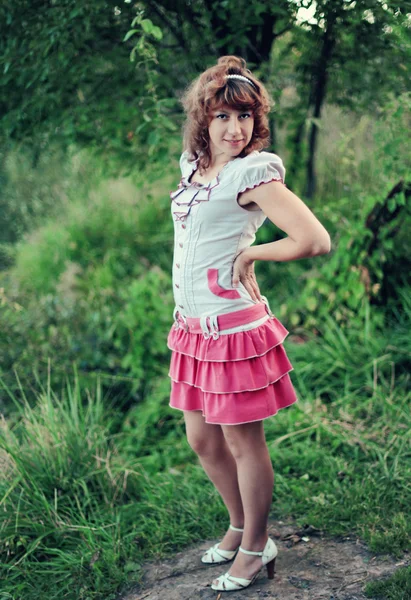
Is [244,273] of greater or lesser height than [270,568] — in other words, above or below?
above

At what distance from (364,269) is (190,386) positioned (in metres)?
2.01

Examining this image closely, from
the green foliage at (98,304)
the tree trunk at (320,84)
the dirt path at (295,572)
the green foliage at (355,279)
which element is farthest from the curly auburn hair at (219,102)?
the green foliage at (98,304)

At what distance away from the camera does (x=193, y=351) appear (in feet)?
7.38

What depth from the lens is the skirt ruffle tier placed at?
215cm

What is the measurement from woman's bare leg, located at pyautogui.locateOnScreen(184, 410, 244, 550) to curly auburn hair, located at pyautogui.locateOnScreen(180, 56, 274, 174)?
96cm

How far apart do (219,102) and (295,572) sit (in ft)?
5.99

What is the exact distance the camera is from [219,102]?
6.83 feet

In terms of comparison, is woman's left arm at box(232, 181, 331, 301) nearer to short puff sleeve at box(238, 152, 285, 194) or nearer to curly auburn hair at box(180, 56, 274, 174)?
short puff sleeve at box(238, 152, 285, 194)

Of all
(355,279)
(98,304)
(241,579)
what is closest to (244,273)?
(241,579)

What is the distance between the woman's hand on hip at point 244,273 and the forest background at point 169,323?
46.7 inches

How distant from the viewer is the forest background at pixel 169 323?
2787mm

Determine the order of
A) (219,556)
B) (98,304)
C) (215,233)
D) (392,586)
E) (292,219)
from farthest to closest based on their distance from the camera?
1. (98,304)
2. (219,556)
3. (392,586)
4. (215,233)
5. (292,219)

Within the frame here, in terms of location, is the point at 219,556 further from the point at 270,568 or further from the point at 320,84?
the point at 320,84

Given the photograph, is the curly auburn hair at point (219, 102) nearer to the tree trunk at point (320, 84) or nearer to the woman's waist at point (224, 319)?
the woman's waist at point (224, 319)
